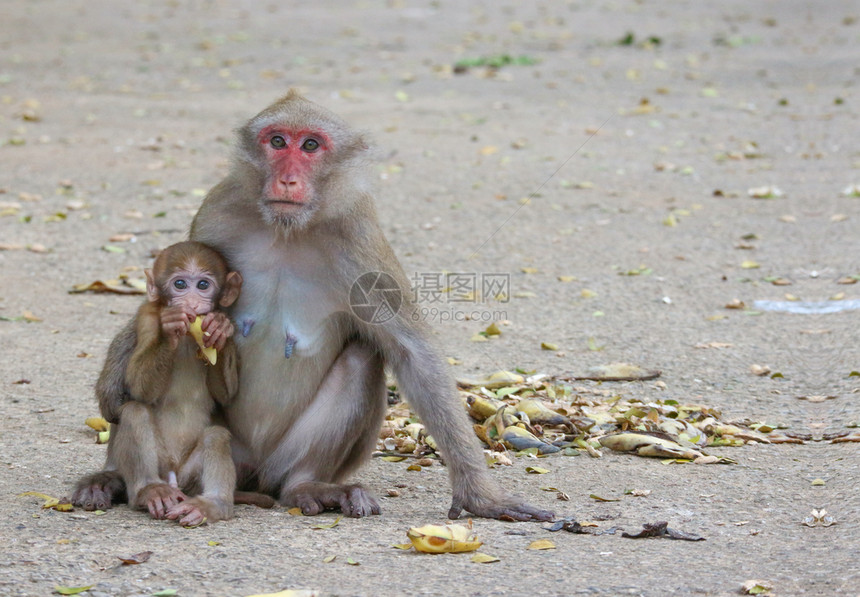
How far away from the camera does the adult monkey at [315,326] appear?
3.94m

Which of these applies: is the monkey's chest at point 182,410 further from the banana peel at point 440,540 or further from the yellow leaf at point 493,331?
the yellow leaf at point 493,331

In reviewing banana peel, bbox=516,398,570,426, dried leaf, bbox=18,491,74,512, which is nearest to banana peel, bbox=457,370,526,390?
banana peel, bbox=516,398,570,426

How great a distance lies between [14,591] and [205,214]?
159cm

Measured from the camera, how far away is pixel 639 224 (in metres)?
8.62

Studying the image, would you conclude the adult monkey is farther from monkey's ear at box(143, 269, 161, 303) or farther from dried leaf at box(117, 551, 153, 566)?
dried leaf at box(117, 551, 153, 566)

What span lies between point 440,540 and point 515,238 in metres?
4.94

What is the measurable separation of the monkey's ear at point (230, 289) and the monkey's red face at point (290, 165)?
275 mm

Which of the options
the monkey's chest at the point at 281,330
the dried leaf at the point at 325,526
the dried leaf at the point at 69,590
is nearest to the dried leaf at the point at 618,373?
the monkey's chest at the point at 281,330

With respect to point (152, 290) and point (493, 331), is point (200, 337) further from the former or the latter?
point (493, 331)

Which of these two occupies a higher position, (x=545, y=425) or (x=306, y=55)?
(x=306, y=55)

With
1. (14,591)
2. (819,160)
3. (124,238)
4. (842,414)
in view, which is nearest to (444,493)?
(14,591)

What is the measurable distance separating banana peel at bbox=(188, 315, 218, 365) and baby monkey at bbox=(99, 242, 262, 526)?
0.02 metres

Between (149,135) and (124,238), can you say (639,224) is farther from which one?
(149,135)

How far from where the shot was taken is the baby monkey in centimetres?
377
